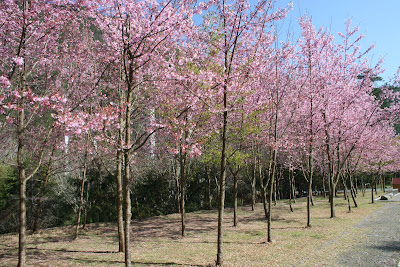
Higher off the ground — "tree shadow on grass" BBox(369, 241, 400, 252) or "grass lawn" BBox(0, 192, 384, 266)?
"tree shadow on grass" BBox(369, 241, 400, 252)

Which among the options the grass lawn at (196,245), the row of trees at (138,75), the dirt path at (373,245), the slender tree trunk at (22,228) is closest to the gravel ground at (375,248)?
the dirt path at (373,245)

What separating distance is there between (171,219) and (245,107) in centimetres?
851

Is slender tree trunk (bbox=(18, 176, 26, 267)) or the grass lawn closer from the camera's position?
slender tree trunk (bbox=(18, 176, 26, 267))

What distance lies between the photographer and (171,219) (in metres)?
16.0

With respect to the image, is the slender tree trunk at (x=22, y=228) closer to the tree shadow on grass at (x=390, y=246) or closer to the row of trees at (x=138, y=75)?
the row of trees at (x=138, y=75)

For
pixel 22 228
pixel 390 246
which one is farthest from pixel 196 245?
pixel 390 246

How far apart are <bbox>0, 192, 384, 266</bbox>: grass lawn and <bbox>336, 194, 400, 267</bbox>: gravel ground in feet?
0.93

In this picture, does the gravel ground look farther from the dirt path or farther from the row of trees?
the row of trees

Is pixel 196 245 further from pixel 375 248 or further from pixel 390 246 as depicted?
pixel 390 246

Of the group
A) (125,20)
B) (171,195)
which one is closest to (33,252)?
(125,20)

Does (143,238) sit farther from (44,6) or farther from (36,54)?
(44,6)

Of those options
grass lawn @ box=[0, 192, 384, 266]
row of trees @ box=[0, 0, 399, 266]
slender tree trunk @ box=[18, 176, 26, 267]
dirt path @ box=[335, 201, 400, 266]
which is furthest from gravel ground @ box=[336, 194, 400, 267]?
slender tree trunk @ box=[18, 176, 26, 267]

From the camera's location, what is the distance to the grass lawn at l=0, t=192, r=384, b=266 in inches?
279

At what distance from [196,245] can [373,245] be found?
5.21 metres
